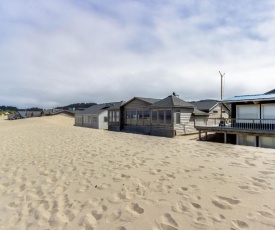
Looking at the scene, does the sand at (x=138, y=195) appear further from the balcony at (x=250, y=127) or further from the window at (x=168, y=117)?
the window at (x=168, y=117)

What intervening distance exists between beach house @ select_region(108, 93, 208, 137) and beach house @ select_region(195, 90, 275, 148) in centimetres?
406

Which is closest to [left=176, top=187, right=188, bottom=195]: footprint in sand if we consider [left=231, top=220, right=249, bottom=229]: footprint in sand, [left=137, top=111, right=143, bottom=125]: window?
[left=231, top=220, right=249, bottom=229]: footprint in sand

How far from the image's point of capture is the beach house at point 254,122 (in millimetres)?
14633

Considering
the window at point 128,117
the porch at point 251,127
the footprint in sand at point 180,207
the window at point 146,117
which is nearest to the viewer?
the footprint in sand at point 180,207

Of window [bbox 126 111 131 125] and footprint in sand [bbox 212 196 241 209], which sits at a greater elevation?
window [bbox 126 111 131 125]

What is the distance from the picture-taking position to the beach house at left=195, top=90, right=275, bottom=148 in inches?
576

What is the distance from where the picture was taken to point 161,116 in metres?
22.1

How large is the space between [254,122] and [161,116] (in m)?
8.81

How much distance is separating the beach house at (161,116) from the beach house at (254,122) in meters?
4.06

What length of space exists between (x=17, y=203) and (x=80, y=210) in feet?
5.01

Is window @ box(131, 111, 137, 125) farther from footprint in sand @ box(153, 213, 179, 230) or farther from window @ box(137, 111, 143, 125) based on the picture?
footprint in sand @ box(153, 213, 179, 230)

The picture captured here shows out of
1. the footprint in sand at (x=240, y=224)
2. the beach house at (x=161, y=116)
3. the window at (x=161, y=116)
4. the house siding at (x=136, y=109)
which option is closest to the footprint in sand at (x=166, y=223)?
the footprint in sand at (x=240, y=224)

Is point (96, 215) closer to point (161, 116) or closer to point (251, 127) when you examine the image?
point (251, 127)

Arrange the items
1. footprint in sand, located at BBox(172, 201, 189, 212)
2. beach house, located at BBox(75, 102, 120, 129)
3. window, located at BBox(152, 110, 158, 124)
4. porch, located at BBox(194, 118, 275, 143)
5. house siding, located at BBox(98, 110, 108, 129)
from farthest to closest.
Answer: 1. beach house, located at BBox(75, 102, 120, 129)
2. house siding, located at BBox(98, 110, 108, 129)
3. window, located at BBox(152, 110, 158, 124)
4. porch, located at BBox(194, 118, 275, 143)
5. footprint in sand, located at BBox(172, 201, 189, 212)
